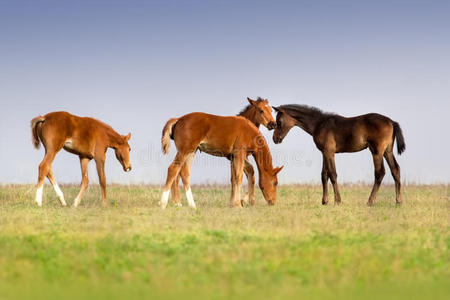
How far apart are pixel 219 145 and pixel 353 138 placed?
14.6ft

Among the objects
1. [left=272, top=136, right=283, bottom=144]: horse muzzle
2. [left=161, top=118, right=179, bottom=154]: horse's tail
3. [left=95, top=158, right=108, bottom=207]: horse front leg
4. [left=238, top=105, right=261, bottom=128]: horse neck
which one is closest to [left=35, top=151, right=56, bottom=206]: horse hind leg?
[left=95, top=158, right=108, bottom=207]: horse front leg

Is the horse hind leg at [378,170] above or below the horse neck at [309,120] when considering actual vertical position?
below

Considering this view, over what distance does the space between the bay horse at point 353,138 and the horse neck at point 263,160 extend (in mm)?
2389

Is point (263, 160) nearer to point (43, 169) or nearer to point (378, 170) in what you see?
point (378, 170)

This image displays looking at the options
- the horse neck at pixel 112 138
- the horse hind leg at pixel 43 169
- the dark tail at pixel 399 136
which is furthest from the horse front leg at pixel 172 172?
the dark tail at pixel 399 136

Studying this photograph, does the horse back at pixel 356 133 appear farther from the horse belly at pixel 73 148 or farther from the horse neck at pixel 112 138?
the horse belly at pixel 73 148

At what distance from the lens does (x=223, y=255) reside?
7543 mm

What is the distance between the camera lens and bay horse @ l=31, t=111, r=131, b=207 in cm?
1459

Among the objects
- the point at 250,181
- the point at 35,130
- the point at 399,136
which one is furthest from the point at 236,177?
the point at 35,130

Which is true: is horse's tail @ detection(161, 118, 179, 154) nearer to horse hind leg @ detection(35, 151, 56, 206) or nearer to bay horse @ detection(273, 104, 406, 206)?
horse hind leg @ detection(35, 151, 56, 206)

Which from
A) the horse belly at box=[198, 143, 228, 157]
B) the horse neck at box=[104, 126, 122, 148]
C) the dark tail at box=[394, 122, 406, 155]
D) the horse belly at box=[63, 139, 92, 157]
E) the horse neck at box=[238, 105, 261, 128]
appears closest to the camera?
the horse belly at box=[198, 143, 228, 157]

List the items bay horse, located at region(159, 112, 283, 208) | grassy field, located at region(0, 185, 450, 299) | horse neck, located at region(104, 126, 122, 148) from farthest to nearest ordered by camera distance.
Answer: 1. horse neck, located at region(104, 126, 122, 148)
2. bay horse, located at region(159, 112, 283, 208)
3. grassy field, located at region(0, 185, 450, 299)

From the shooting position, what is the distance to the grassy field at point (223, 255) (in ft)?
19.9

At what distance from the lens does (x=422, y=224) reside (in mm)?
11234
